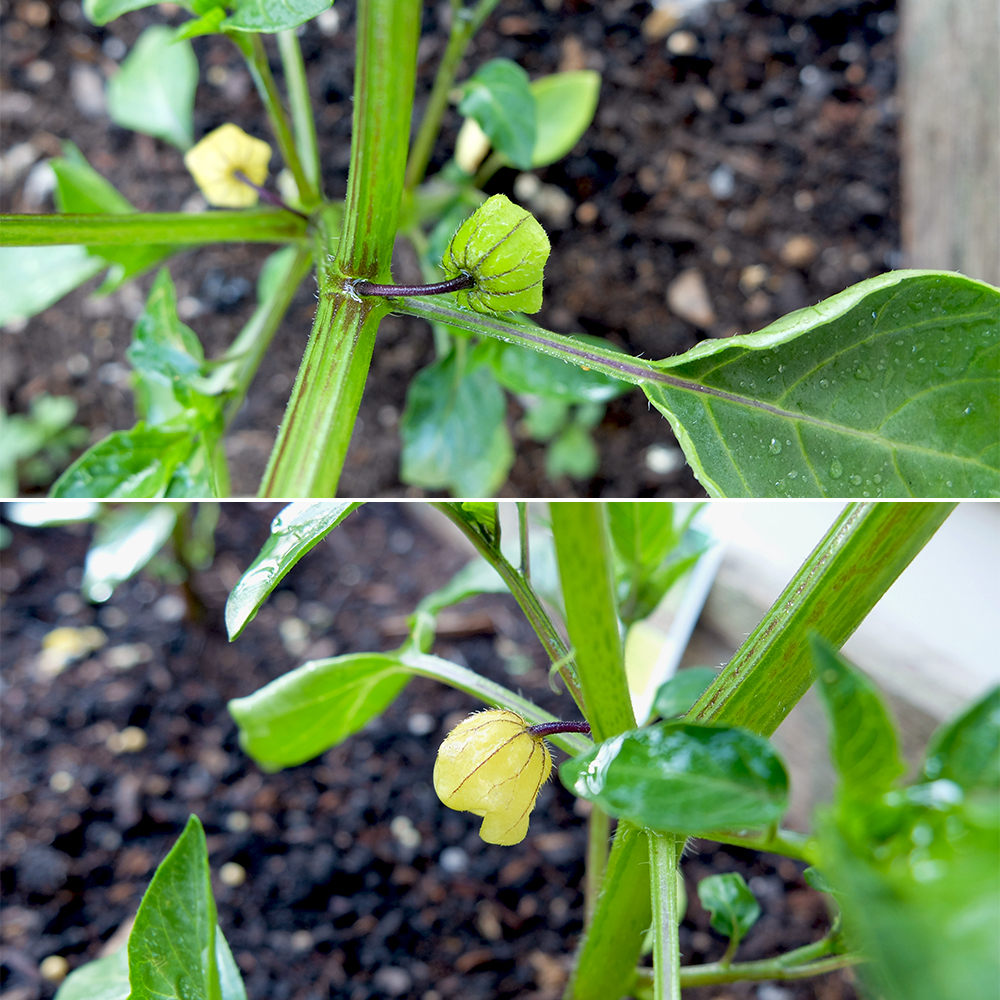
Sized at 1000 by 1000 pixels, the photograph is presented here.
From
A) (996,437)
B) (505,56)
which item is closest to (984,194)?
(505,56)

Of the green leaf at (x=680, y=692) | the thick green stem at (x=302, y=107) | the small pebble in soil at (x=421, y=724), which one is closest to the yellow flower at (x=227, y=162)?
the thick green stem at (x=302, y=107)

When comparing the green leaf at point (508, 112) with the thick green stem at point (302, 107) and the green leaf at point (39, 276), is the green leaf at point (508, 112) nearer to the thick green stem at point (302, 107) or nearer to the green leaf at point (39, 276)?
the thick green stem at point (302, 107)

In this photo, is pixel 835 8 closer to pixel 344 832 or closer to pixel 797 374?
pixel 797 374

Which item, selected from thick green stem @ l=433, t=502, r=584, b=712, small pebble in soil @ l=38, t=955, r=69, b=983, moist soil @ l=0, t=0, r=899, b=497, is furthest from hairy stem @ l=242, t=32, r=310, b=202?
small pebble in soil @ l=38, t=955, r=69, b=983

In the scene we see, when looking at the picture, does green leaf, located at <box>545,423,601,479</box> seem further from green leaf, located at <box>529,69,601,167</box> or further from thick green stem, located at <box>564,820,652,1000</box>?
thick green stem, located at <box>564,820,652,1000</box>

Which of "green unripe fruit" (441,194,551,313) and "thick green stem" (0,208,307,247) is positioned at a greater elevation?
"green unripe fruit" (441,194,551,313)

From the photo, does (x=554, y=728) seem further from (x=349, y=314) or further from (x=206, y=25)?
(x=206, y=25)
